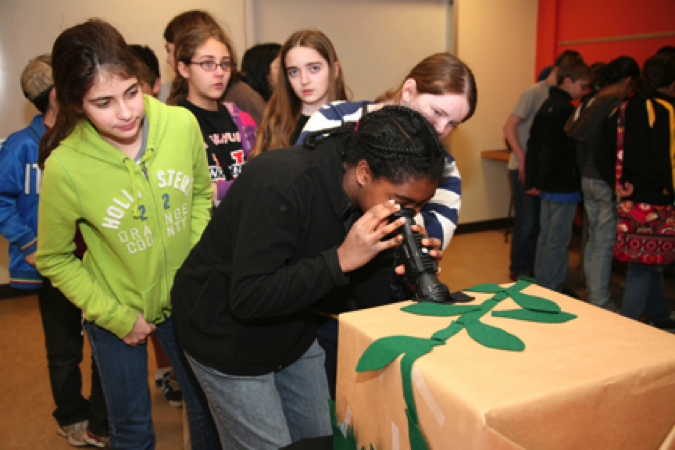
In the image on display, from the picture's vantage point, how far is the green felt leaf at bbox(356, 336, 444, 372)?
70 centimetres

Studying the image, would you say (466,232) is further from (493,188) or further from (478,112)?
(478,112)

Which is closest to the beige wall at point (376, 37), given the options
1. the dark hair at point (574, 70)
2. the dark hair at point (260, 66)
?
the dark hair at point (260, 66)

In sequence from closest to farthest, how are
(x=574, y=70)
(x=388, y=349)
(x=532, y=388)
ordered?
(x=532, y=388) → (x=388, y=349) → (x=574, y=70)

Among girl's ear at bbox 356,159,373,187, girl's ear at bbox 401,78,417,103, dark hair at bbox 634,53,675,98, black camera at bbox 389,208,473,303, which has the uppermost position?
dark hair at bbox 634,53,675,98

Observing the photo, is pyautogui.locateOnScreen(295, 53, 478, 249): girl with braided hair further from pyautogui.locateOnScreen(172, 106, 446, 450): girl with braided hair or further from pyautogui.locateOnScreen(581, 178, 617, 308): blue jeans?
pyautogui.locateOnScreen(581, 178, 617, 308): blue jeans

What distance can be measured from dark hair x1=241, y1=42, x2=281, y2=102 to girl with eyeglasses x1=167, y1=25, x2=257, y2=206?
0.76 metres

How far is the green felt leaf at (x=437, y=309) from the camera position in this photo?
0.82 meters

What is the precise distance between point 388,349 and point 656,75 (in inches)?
109

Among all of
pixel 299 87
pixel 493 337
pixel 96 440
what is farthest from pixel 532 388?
pixel 96 440

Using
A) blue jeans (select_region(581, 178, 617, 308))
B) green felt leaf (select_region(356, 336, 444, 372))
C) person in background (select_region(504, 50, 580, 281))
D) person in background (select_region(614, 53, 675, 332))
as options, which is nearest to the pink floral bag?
person in background (select_region(614, 53, 675, 332))

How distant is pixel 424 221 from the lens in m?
1.36

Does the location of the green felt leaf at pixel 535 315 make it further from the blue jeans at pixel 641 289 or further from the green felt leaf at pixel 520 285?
the blue jeans at pixel 641 289

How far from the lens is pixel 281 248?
94cm

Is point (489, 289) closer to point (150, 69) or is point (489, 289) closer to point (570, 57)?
point (150, 69)
